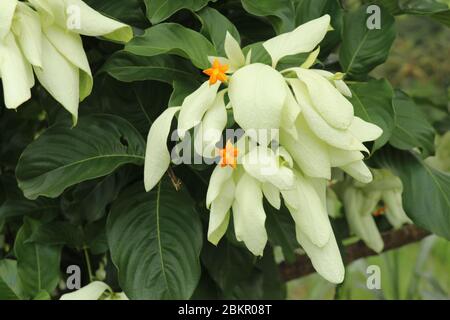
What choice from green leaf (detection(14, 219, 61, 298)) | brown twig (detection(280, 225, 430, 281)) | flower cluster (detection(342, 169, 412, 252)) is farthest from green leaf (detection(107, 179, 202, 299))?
A: brown twig (detection(280, 225, 430, 281))

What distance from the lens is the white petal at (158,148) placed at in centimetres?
60

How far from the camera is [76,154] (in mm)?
765

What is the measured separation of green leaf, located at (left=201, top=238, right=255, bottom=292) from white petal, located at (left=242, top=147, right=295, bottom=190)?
33cm

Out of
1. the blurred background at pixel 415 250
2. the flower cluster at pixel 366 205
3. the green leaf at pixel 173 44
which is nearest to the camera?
the green leaf at pixel 173 44

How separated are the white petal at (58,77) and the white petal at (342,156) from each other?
22 centimetres

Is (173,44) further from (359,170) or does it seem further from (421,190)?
Answer: (421,190)

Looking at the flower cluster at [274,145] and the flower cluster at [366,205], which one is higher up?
the flower cluster at [274,145]

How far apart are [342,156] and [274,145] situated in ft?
0.18

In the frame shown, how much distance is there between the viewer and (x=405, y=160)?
86 centimetres

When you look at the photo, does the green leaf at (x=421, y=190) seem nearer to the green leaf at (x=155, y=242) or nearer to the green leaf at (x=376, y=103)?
the green leaf at (x=376, y=103)

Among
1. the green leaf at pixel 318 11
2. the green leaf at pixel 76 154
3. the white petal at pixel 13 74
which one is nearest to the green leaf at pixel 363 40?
the green leaf at pixel 318 11

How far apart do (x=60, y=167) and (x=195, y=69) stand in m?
0.17

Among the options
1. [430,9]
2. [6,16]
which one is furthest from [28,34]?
[430,9]
